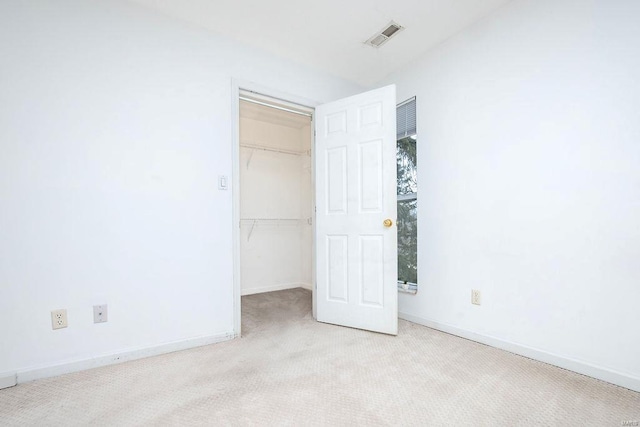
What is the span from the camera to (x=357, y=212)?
268cm

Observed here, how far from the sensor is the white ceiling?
2.13m

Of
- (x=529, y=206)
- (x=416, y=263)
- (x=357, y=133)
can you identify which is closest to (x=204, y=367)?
(x=416, y=263)

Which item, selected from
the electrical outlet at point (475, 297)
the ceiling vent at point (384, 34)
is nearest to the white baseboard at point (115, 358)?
the electrical outlet at point (475, 297)

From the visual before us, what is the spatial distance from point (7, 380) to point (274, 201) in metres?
3.12

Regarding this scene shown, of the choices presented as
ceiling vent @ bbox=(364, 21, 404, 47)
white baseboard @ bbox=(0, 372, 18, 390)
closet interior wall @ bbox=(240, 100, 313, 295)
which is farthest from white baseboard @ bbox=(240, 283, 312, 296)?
ceiling vent @ bbox=(364, 21, 404, 47)

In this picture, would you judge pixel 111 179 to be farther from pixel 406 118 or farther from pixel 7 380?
pixel 406 118

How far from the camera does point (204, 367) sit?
6.36ft

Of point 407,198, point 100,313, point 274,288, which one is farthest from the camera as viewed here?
point 274,288

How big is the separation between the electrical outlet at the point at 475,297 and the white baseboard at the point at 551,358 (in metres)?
0.24

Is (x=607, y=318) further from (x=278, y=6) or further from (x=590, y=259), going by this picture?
(x=278, y=6)

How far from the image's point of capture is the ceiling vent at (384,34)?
2369 millimetres

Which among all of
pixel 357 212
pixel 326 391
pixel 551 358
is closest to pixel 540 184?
pixel 551 358

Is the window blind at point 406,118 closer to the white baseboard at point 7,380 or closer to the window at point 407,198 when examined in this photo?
the window at point 407,198

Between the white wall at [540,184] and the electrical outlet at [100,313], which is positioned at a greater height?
the white wall at [540,184]
